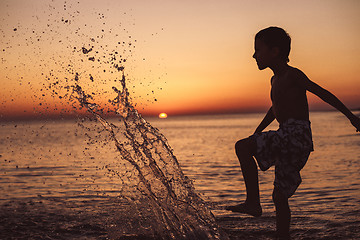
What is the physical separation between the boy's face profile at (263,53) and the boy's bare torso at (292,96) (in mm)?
210

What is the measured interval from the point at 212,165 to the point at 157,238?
8.77m

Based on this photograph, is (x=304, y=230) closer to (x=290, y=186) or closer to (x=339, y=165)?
(x=290, y=186)

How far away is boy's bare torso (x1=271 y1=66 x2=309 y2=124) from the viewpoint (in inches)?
155

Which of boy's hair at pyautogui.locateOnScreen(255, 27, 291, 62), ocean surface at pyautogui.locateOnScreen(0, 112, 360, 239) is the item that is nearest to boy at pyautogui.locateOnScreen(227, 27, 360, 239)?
boy's hair at pyautogui.locateOnScreen(255, 27, 291, 62)

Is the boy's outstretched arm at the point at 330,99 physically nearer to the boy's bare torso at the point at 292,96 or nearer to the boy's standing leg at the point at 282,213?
the boy's bare torso at the point at 292,96

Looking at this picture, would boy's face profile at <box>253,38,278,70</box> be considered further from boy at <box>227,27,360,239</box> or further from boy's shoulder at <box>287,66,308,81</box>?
boy's shoulder at <box>287,66,308,81</box>

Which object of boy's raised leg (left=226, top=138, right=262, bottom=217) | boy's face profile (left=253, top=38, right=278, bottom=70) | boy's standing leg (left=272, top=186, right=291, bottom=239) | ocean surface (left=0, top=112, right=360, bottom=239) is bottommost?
ocean surface (left=0, top=112, right=360, bottom=239)

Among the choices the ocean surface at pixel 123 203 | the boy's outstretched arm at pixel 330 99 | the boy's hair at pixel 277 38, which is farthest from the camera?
the ocean surface at pixel 123 203

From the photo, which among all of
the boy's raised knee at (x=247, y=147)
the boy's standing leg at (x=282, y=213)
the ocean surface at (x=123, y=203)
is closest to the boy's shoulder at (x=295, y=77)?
the boy's raised knee at (x=247, y=147)

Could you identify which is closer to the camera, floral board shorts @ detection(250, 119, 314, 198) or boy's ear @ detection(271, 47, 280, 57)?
floral board shorts @ detection(250, 119, 314, 198)

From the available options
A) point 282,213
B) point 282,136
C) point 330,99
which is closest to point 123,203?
point 282,213

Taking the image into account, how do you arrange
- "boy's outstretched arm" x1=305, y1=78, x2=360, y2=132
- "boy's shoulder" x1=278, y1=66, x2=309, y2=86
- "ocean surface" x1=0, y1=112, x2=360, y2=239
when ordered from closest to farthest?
"boy's outstretched arm" x1=305, y1=78, x2=360, y2=132 → "boy's shoulder" x1=278, y1=66, x2=309, y2=86 → "ocean surface" x1=0, y1=112, x2=360, y2=239

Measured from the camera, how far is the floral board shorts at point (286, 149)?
3.83m

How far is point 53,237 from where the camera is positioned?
531 centimetres
